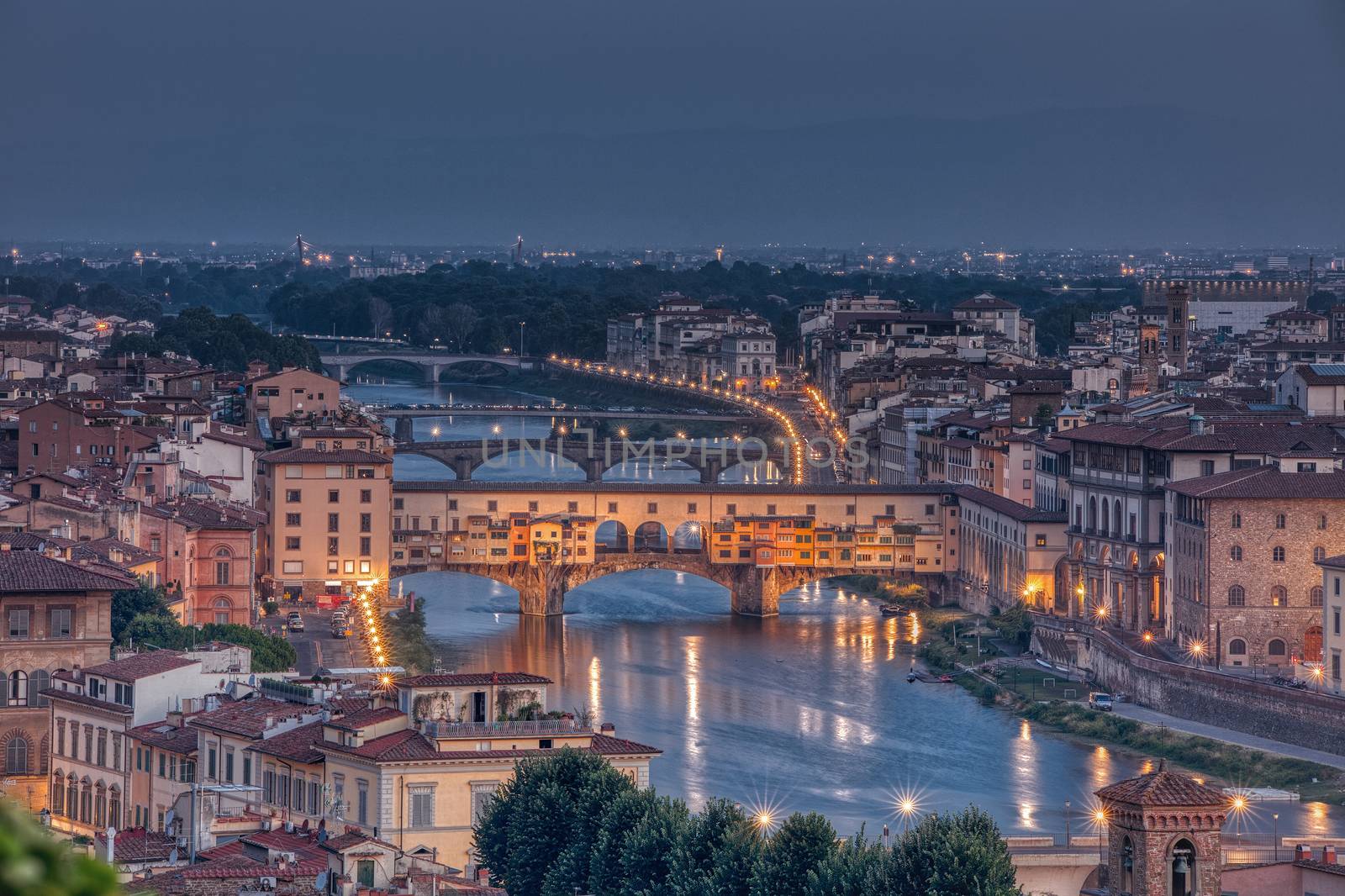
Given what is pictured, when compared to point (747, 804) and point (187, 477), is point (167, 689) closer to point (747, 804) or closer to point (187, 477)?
point (747, 804)

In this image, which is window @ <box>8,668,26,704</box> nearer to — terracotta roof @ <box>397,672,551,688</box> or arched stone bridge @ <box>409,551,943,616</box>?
terracotta roof @ <box>397,672,551,688</box>

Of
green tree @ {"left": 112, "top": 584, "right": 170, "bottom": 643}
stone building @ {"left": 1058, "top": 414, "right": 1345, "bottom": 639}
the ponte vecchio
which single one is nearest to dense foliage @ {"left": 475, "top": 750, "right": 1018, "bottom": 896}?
green tree @ {"left": 112, "top": 584, "right": 170, "bottom": 643}

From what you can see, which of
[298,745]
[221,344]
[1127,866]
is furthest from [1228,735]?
[221,344]

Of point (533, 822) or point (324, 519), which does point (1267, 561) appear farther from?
point (533, 822)

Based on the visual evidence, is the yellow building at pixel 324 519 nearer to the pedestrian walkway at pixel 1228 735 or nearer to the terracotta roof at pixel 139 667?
the pedestrian walkway at pixel 1228 735

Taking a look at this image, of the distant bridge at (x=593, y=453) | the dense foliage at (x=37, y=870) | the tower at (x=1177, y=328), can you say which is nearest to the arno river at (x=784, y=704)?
the distant bridge at (x=593, y=453)

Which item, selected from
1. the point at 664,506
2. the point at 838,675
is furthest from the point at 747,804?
the point at 664,506
